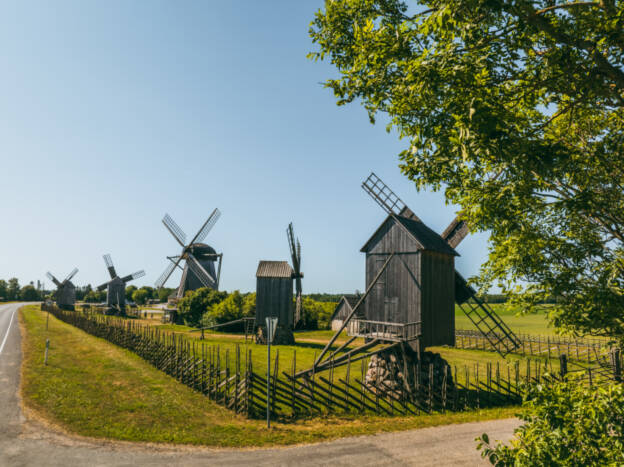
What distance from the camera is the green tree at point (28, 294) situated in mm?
121125

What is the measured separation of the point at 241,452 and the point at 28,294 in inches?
5612

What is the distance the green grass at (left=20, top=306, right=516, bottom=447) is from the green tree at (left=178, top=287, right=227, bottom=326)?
24987 mm

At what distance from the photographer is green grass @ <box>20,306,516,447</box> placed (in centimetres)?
1237

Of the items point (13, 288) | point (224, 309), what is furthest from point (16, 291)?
point (224, 309)

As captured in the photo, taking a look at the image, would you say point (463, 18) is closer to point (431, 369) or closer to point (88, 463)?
point (88, 463)

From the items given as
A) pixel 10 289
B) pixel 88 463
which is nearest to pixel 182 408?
pixel 88 463

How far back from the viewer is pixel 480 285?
9.94 m

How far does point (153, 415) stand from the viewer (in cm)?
1411

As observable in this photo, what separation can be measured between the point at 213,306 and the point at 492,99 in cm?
4228

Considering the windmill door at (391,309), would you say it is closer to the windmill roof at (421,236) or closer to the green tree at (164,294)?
the windmill roof at (421,236)

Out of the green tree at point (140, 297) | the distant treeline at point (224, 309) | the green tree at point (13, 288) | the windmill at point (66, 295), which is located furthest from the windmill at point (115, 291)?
the green tree at point (13, 288)

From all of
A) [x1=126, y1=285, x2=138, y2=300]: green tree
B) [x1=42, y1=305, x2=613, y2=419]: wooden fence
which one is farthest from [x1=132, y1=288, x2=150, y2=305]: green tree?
[x1=42, y1=305, x2=613, y2=419]: wooden fence

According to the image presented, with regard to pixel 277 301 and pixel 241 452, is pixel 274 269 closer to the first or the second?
pixel 277 301

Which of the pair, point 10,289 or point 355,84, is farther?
point 10,289
